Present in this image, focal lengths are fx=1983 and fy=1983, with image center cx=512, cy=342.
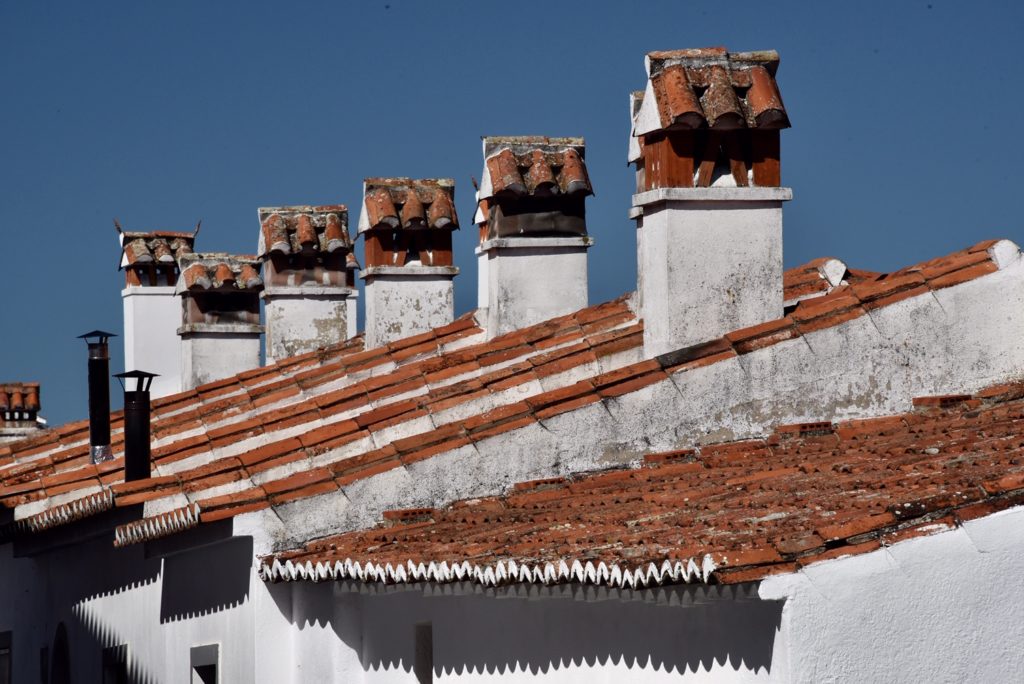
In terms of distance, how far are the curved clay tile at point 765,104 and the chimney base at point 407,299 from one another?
725 centimetres

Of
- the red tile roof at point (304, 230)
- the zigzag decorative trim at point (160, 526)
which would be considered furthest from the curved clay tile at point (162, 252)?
the zigzag decorative trim at point (160, 526)

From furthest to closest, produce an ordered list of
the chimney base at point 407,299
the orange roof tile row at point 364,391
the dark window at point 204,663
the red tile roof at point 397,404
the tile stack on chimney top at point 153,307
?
the tile stack on chimney top at point 153,307 < the chimney base at point 407,299 < the orange roof tile row at point 364,391 < the dark window at point 204,663 < the red tile roof at point 397,404

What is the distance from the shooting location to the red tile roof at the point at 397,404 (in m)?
11.9

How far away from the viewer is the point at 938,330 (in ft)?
39.5

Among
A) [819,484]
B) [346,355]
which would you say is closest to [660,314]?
[819,484]

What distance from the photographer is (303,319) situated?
2273 centimetres

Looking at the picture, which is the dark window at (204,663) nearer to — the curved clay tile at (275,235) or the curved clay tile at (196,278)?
the curved clay tile at (275,235)

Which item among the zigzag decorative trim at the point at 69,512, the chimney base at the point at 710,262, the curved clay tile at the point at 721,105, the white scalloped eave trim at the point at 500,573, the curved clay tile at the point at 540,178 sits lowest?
the white scalloped eave trim at the point at 500,573

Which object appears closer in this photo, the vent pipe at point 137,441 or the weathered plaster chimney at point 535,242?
the vent pipe at point 137,441

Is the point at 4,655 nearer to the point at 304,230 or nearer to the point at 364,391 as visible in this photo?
the point at 364,391

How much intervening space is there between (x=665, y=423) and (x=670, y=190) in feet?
5.09

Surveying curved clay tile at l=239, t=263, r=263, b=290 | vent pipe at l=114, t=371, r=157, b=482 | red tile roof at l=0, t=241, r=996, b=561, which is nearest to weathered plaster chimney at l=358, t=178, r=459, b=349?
red tile roof at l=0, t=241, r=996, b=561

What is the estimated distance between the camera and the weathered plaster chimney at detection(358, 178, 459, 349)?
20016 millimetres

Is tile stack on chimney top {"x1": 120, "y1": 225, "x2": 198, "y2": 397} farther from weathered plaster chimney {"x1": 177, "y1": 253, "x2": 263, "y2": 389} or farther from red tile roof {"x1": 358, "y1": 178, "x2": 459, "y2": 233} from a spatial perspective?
red tile roof {"x1": 358, "y1": 178, "x2": 459, "y2": 233}
